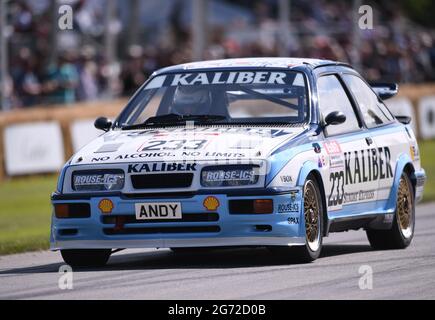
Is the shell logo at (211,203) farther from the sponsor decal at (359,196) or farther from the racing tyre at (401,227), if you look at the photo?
the racing tyre at (401,227)

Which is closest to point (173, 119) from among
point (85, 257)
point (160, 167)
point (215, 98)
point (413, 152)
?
point (215, 98)

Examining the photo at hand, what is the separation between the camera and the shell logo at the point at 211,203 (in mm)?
9305

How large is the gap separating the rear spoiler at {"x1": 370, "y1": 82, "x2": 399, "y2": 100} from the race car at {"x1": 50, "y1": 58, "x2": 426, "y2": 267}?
0.99m

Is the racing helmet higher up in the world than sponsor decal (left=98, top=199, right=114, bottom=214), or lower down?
higher up

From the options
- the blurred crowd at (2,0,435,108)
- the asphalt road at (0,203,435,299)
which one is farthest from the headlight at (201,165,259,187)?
the blurred crowd at (2,0,435,108)

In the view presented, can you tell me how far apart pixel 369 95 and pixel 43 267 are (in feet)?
11.1

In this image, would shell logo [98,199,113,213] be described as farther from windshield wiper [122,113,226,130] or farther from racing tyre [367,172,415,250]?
racing tyre [367,172,415,250]

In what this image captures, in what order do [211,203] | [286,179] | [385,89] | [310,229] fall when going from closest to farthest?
[211,203]
[286,179]
[310,229]
[385,89]

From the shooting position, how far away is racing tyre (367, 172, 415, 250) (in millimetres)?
11258

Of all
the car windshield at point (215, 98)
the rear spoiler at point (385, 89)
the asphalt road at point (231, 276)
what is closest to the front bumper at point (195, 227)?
the asphalt road at point (231, 276)

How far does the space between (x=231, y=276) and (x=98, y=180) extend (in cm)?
132

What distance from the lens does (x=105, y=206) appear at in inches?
375

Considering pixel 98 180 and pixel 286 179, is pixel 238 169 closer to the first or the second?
pixel 286 179

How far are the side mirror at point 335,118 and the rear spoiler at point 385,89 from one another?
7.22 feet
